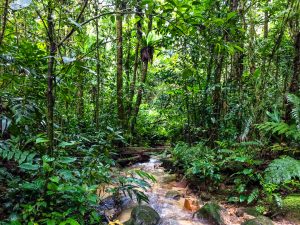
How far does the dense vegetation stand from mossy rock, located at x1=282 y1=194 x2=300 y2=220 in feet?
0.39

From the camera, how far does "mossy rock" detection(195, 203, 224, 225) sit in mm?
3267

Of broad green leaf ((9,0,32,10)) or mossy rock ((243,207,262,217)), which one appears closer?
broad green leaf ((9,0,32,10))

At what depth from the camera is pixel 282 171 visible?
3.12m

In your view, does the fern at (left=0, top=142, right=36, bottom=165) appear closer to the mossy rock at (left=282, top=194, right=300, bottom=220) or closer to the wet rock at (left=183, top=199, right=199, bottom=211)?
the wet rock at (left=183, top=199, right=199, bottom=211)

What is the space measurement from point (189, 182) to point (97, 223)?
7.46ft

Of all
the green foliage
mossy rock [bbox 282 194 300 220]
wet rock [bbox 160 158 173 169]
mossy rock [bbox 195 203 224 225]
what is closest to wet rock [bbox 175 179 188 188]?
the green foliage

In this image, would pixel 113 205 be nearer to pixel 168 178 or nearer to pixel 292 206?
pixel 168 178

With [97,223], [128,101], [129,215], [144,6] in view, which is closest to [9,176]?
[97,223]

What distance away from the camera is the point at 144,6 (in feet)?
7.34

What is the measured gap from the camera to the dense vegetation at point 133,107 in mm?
2221

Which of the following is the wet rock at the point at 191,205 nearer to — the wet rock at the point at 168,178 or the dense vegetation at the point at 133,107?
the dense vegetation at the point at 133,107

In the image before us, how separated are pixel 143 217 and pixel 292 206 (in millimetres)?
1846

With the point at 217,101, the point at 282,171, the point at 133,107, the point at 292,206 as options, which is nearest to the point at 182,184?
the point at 292,206

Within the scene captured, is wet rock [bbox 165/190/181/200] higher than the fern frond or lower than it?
lower
